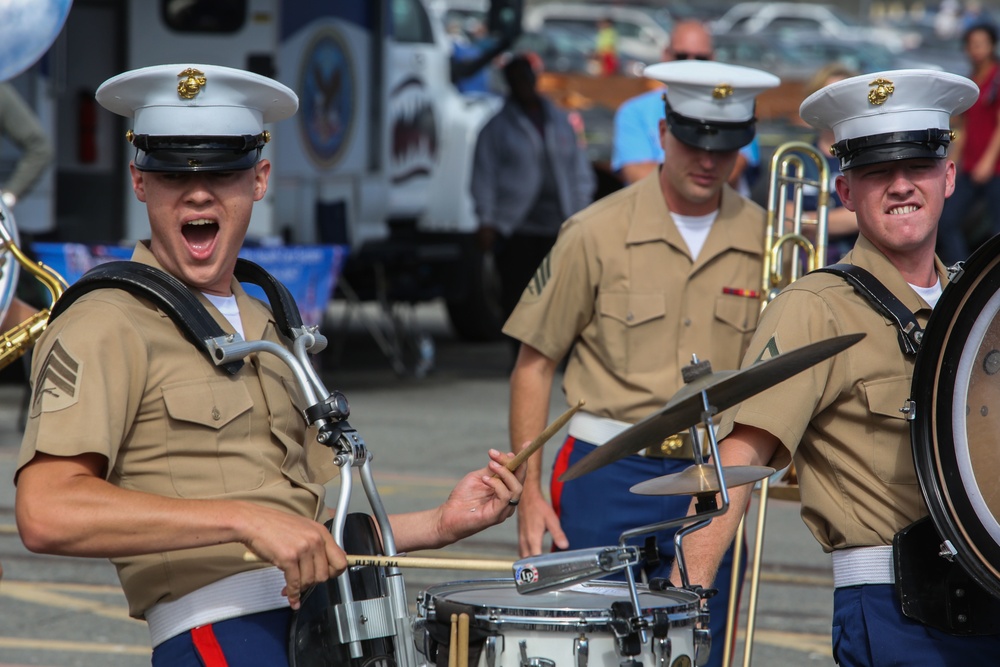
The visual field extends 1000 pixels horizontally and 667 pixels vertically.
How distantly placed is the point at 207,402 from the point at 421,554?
4.18 metres

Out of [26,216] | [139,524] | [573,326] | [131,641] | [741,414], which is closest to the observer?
[139,524]

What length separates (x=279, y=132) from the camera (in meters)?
10.6

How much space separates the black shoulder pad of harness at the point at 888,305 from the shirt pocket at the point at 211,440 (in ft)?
4.05

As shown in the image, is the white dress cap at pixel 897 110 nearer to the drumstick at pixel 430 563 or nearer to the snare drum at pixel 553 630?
the snare drum at pixel 553 630

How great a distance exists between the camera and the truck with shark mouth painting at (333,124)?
1000 cm

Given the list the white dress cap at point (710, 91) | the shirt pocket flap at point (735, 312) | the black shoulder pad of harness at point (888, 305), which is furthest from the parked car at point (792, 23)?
the black shoulder pad of harness at point (888, 305)

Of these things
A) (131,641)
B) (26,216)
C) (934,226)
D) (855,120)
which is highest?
(855,120)

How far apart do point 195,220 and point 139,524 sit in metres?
0.65

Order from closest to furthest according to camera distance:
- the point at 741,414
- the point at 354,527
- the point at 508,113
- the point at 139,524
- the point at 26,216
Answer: the point at 139,524, the point at 354,527, the point at 741,414, the point at 26,216, the point at 508,113

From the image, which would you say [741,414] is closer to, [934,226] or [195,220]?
[934,226]

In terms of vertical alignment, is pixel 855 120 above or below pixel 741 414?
above

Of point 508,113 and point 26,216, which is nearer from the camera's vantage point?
point 26,216

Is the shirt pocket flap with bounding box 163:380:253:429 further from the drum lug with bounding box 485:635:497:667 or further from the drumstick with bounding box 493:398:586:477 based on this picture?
the drum lug with bounding box 485:635:497:667

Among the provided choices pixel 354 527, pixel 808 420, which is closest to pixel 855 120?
pixel 808 420
